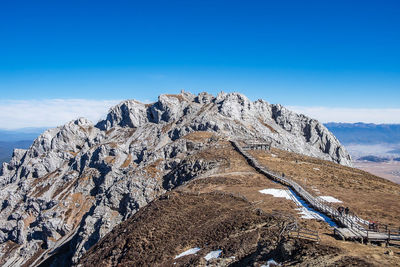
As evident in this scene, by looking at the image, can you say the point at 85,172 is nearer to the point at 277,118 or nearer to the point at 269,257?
the point at 277,118

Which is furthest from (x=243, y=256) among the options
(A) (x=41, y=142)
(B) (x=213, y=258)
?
(A) (x=41, y=142)

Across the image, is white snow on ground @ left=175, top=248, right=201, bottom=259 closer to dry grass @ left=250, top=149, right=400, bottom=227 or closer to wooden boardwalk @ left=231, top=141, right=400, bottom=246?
wooden boardwalk @ left=231, top=141, right=400, bottom=246

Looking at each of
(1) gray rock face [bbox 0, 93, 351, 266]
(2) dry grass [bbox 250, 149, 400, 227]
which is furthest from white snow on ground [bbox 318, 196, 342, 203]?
(1) gray rock face [bbox 0, 93, 351, 266]

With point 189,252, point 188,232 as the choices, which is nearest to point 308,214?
point 188,232

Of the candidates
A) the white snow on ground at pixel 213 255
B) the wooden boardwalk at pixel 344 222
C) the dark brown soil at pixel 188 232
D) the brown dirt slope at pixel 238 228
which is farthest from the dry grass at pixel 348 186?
the white snow on ground at pixel 213 255

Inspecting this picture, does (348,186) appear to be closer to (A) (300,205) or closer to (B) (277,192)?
(B) (277,192)
